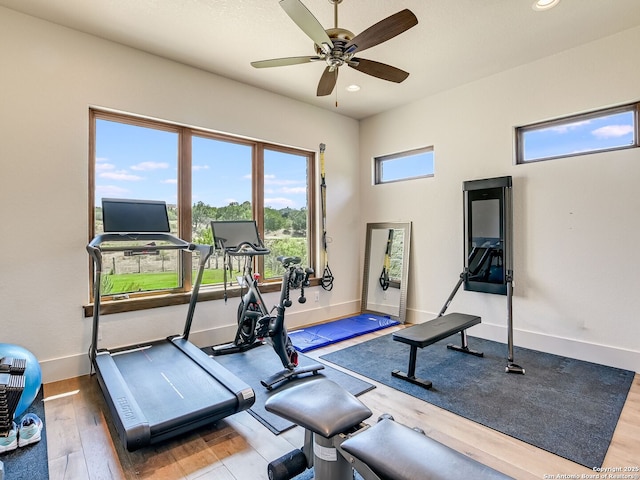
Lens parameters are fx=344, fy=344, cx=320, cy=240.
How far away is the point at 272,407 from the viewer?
1.57m

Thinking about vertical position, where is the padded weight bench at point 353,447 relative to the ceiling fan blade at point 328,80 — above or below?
below

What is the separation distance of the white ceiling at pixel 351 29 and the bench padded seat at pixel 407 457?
2964mm

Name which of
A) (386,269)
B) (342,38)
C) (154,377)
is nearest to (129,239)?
(154,377)

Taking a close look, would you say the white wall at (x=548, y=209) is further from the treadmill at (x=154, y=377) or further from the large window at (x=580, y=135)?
the treadmill at (x=154, y=377)

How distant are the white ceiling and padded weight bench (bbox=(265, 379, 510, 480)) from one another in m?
2.86

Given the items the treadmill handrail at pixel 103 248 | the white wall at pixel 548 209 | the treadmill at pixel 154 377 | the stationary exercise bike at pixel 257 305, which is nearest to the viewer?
the treadmill at pixel 154 377

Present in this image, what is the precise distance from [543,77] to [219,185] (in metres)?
3.78

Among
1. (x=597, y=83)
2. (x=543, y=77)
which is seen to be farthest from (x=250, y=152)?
(x=597, y=83)

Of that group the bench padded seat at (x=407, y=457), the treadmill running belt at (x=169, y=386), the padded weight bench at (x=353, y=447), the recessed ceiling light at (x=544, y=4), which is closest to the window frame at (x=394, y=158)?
the recessed ceiling light at (x=544, y=4)

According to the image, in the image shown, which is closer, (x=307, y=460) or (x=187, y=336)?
(x=307, y=460)

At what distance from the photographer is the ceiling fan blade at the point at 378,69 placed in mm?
2686

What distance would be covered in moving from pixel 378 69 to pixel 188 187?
2376mm

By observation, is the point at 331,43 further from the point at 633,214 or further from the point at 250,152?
the point at 633,214

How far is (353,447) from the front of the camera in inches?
49.9
